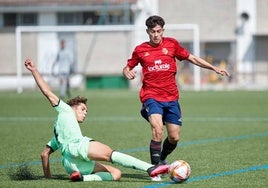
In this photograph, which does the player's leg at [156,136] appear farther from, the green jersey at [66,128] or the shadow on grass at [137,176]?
the green jersey at [66,128]

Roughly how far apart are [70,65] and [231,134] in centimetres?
1446

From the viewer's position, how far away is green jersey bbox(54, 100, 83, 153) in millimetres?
9805

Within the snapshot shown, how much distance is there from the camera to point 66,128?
32.2 ft

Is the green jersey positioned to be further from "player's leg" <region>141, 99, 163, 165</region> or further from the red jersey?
the red jersey

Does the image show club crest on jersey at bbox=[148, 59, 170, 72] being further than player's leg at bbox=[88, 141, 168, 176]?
Yes

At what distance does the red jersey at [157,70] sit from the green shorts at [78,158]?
1505 millimetres

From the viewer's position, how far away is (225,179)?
10.0 metres

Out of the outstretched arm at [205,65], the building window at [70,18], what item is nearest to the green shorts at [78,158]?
the outstretched arm at [205,65]

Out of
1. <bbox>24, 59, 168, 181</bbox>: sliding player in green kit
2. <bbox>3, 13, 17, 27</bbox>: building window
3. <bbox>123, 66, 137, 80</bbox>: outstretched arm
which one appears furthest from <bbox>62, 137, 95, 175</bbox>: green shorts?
<bbox>3, 13, 17, 27</bbox>: building window

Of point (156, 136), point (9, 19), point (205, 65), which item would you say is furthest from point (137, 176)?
point (9, 19)

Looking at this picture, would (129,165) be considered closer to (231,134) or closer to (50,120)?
(231,134)

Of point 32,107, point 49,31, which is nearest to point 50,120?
point 32,107

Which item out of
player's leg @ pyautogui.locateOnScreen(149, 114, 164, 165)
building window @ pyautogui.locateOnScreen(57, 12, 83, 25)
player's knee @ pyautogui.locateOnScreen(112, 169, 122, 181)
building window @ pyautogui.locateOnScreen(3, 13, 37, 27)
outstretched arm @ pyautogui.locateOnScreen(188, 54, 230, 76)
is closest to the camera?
player's knee @ pyautogui.locateOnScreen(112, 169, 122, 181)

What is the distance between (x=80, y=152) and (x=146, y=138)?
6187 mm
